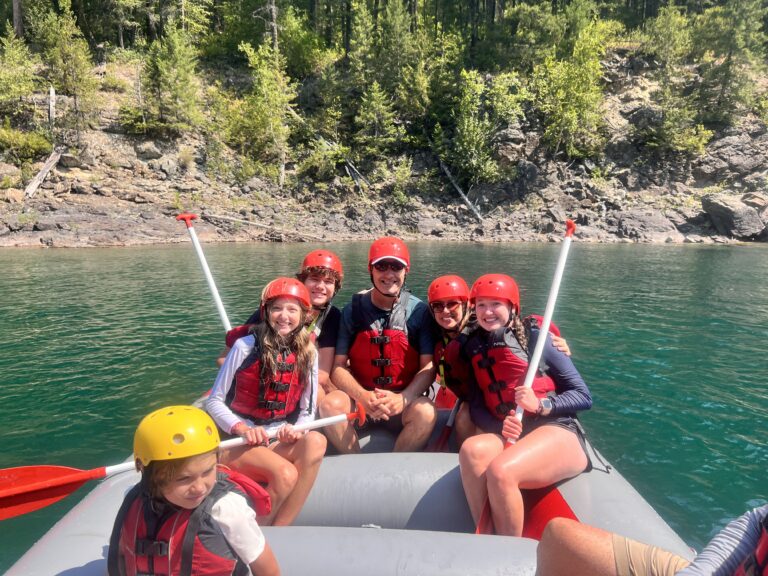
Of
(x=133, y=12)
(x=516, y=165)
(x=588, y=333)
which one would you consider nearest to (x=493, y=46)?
(x=516, y=165)

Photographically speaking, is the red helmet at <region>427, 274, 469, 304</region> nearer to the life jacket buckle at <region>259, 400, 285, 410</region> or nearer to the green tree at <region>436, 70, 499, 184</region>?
the life jacket buckle at <region>259, 400, 285, 410</region>

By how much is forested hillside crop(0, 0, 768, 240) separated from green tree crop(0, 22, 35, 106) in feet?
0.31

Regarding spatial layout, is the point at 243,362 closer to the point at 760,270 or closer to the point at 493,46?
the point at 760,270

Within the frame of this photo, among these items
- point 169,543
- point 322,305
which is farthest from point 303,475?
point 322,305

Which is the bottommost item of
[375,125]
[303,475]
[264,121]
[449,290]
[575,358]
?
[575,358]

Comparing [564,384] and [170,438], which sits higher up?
[170,438]

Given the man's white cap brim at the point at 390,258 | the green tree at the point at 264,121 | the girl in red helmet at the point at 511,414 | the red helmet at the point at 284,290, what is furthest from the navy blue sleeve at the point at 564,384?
the green tree at the point at 264,121

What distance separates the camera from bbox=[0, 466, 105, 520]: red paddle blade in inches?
95.2

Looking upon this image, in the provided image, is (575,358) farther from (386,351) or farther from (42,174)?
(42,174)

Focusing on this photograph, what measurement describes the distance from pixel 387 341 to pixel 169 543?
80.7 inches

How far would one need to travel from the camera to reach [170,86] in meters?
26.2

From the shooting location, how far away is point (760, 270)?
15312 mm

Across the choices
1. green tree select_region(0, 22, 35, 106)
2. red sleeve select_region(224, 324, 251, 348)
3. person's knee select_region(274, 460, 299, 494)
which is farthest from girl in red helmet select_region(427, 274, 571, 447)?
green tree select_region(0, 22, 35, 106)

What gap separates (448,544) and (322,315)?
6.96 feet
